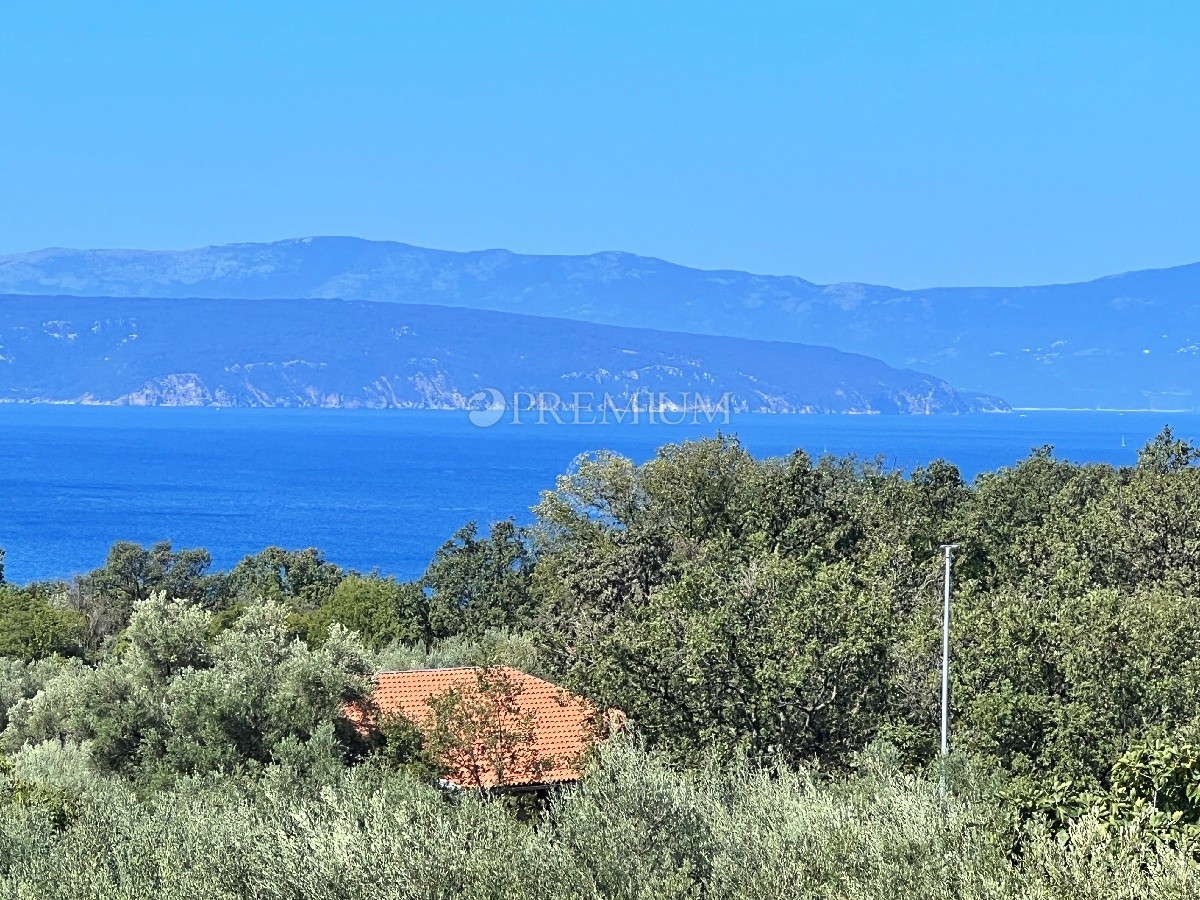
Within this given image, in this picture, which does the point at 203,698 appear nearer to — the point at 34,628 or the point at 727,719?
the point at 727,719

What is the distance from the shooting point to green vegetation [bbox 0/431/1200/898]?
12391 millimetres

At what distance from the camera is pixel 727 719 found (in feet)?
68.6

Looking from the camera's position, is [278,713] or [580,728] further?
[580,728]

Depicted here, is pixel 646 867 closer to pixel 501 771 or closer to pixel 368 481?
pixel 501 771

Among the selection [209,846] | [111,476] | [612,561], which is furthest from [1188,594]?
[111,476]

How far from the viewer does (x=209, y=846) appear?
43.7 feet

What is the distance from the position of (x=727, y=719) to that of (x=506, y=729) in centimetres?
388

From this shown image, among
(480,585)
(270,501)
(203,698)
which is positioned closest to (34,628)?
(480,585)

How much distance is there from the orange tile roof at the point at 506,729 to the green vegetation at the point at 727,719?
597 millimetres

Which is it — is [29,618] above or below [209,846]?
below

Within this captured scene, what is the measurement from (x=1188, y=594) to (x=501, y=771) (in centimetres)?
1170

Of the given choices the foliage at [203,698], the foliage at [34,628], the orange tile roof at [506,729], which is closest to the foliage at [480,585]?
the foliage at [34,628]

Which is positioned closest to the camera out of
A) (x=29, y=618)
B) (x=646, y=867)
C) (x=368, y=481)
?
(x=646, y=867)

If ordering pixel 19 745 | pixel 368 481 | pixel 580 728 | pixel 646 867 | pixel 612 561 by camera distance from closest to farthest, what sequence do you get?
pixel 646 867
pixel 580 728
pixel 19 745
pixel 612 561
pixel 368 481
